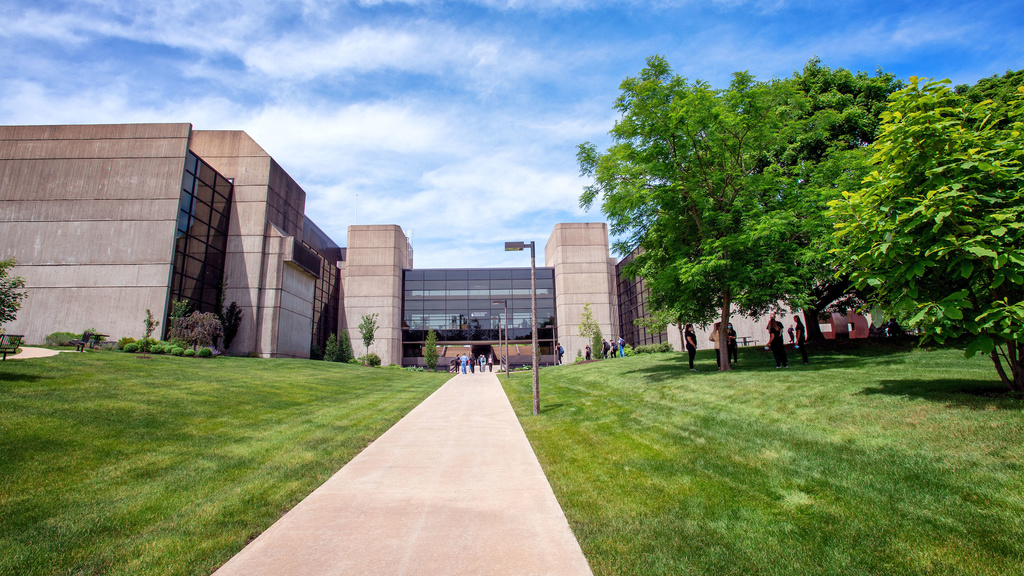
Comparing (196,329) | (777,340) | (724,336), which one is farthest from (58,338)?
(777,340)

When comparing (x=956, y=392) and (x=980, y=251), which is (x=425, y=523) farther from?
(x=956, y=392)

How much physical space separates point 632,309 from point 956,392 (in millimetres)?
46502

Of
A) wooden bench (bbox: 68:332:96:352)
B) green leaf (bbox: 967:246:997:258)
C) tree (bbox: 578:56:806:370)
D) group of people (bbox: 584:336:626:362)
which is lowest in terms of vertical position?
group of people (bbox: 584:336:626:362)

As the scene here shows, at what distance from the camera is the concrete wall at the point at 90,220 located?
2623cm

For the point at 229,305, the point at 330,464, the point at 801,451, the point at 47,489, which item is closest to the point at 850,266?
the point at 801,451

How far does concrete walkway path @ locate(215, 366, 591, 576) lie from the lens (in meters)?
3.37

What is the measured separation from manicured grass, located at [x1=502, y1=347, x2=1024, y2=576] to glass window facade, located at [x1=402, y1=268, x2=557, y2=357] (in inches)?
1907

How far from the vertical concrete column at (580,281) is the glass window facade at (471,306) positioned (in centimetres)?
255

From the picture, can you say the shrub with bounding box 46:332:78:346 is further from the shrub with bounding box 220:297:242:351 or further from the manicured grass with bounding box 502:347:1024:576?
the manicured grass with bounding box 502:347:1024:576

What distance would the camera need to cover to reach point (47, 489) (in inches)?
200

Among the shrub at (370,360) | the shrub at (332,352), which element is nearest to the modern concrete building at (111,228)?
the shrub at (370,360)

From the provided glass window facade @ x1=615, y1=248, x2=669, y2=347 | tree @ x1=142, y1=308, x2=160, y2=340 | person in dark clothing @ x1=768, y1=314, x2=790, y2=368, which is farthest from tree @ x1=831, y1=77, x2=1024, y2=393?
glass window facade @ x1=615, y1=248, x2=669, y2=347

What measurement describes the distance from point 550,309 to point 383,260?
22070 mm

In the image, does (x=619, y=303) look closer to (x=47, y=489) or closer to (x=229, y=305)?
(x=229, y=305)
